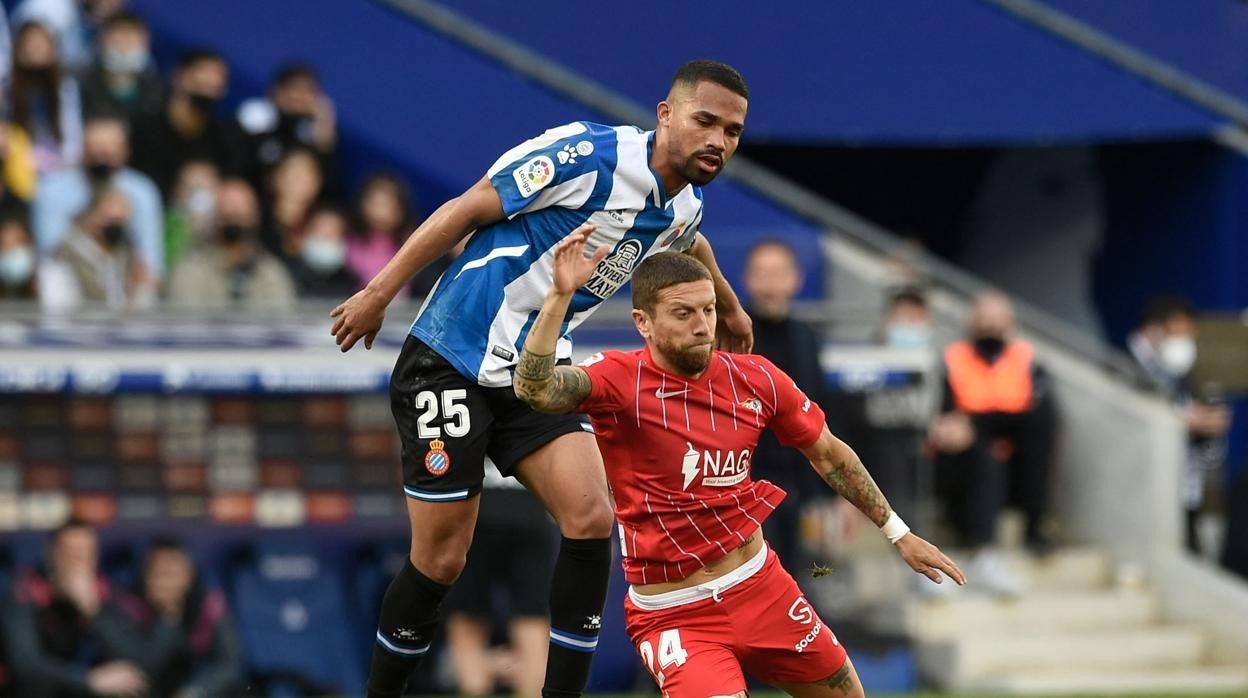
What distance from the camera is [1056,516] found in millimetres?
14727

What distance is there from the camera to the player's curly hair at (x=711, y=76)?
6547mm

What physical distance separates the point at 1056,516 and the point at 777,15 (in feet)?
14.7

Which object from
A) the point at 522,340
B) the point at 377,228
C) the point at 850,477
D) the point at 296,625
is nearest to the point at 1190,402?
the point at 377,228

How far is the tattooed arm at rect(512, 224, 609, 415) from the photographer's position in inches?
239

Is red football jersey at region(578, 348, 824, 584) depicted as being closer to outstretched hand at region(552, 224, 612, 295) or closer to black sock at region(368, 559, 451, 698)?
outstretched hand at region(552, 224, 612, 295)

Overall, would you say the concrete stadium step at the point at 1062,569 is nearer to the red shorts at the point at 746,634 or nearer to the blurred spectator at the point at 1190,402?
the blurred spectator at the point at 1190,402

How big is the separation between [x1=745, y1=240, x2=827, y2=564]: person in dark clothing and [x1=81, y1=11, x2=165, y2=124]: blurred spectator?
4.73 meters

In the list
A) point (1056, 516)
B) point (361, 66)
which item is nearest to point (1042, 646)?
point (1056, 516)

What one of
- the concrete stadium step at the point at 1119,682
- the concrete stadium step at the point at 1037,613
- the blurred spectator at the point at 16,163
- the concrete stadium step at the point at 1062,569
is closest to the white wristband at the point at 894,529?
the concrete stadium step at the point at 1119,682

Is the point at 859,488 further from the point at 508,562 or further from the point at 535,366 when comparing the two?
the point at 508,562

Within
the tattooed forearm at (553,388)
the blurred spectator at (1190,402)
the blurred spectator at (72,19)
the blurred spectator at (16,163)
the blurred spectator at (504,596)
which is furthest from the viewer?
the blurred spectator at (1190,402)

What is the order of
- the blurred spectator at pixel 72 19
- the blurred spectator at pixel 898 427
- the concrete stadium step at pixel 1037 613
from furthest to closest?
the blurred spectator at pixel 72 19
the concrete stadium step at pixel 1037 613
the blurred spectator at pixel 898 427

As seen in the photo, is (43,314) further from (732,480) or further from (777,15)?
(777,15)

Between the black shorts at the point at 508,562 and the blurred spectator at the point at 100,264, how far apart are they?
8.33 feet
